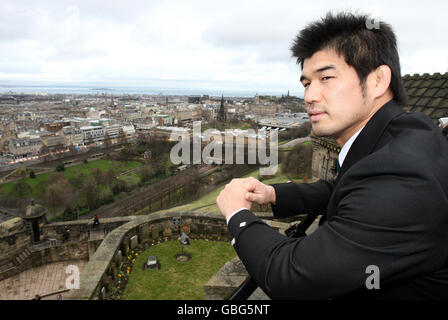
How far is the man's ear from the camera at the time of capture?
1256 millimetres

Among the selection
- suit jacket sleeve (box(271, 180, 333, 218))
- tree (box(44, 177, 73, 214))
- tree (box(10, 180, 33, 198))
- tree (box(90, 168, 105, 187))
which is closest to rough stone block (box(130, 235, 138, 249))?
suit jacket sleeve (box(271, 180, 333, 218))

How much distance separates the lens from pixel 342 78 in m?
1.24

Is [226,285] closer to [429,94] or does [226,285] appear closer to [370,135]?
[370,135]

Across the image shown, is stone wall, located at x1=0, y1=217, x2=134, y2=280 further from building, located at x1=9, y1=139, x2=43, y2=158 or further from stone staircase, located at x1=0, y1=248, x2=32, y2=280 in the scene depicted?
building, located at x1=9, y1=139, x2=43, y2=158

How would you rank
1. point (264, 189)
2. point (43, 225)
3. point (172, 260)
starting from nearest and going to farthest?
point (264, 189), point (172, 260), point (43, 225)

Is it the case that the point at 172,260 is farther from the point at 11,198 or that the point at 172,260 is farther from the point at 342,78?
the point at 11,198

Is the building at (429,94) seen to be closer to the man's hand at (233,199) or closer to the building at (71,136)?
the man's hand at (233,199)

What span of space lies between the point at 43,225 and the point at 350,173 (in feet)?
32.3

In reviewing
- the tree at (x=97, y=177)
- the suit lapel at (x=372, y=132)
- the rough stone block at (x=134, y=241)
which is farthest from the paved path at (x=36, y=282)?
the tree at (x=97, y=177)

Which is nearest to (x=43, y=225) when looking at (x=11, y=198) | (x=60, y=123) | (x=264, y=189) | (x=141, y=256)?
(x=141, y=256)

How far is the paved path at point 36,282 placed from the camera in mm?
7195

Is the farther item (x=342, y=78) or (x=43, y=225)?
(x=43, y=225)

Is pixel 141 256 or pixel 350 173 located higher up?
pixel 350 173

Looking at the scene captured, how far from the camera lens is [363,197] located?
0.87 meters
